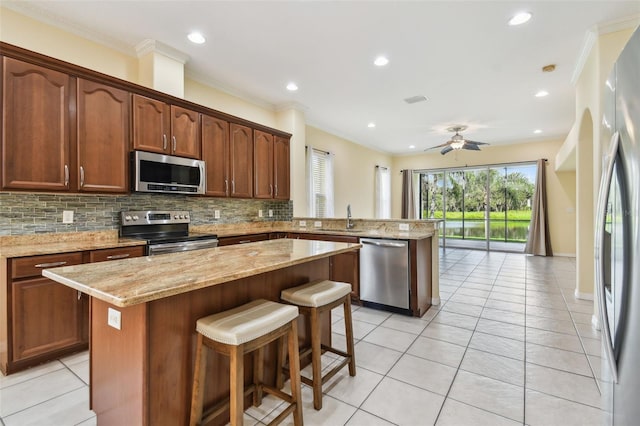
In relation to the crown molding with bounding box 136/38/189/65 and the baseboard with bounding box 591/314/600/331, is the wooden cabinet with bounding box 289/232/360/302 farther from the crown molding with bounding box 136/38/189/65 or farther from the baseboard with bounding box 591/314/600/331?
the crown molding with bounding box 136/38/189/65

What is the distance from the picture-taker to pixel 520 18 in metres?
2.69

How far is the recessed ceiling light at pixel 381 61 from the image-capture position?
11.2 feet

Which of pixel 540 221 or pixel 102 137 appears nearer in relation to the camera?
pixel 102 137

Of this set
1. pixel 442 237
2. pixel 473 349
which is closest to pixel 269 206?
pixel 473 349

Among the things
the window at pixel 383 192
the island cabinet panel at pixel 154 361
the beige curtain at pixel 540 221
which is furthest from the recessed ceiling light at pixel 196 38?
the beige curtain at pixel 540 221

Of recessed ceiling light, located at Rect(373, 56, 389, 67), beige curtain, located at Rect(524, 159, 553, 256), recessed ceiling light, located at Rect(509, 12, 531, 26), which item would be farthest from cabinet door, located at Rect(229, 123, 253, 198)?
beige curtain, located at Rect(524, 159, 553, 256)

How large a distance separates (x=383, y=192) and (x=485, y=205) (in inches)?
107

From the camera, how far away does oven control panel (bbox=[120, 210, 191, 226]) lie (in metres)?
3.14

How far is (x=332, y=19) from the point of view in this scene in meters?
2.71

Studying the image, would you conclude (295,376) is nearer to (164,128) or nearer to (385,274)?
(385,274)

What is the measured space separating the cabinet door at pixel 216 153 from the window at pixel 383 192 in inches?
207

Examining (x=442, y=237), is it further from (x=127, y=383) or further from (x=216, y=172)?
(x=127, y=383)

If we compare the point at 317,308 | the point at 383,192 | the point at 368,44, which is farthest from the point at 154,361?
the point at 383,192

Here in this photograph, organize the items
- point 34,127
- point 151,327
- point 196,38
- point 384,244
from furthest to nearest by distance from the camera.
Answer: point 384,244, point 196,38, point 34,127, point 151,327
